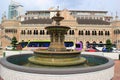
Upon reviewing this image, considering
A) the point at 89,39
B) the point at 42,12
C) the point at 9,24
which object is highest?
the point at 42,12

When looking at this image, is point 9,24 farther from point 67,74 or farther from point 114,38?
point 67,74

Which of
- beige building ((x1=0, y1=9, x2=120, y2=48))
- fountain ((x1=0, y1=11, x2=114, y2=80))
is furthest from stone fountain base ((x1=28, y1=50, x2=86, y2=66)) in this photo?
beige building ((x1=0, y1=9, x2=120, y2=48))

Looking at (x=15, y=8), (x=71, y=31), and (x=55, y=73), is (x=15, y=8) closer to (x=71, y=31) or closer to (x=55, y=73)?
(x=71, y=31)

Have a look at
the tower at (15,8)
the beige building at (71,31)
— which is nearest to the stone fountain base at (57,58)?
the beige building at (71,31)

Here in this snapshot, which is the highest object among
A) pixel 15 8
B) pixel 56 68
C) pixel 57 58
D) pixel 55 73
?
pixel 15 8

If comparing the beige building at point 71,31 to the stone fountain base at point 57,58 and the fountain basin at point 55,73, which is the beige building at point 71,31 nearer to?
the stone fountain base at point 57,58

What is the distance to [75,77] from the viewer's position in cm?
1052

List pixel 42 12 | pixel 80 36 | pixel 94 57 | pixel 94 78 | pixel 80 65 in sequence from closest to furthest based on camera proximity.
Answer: pixel 94 78
pixel 80 65
pixel 94 57
pixel 80 36
pixel 42 12

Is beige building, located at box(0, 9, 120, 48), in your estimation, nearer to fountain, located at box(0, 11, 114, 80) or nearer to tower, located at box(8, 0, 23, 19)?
fountain, located at box(0, 11, 114, 80)

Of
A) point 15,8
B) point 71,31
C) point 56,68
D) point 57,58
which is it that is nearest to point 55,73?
point 56,68

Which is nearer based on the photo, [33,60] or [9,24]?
[33,60]

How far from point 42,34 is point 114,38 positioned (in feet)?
90.1

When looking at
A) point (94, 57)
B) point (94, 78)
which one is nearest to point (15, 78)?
point (94, 78)

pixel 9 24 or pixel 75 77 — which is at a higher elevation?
pixel 9 24
